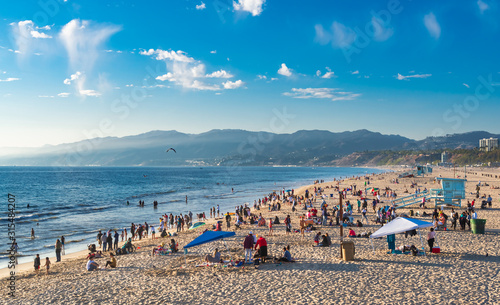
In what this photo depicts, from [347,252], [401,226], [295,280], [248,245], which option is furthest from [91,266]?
[401,226]

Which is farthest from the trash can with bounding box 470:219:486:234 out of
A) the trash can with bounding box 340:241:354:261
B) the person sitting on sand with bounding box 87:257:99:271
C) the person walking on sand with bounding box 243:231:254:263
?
the person sitting on sand with bounding box 87:257:99:271

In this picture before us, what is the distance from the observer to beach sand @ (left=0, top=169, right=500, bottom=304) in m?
10.5

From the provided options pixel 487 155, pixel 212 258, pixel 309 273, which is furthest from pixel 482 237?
pixel 487 155

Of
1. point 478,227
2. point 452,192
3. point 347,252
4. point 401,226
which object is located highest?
point 401,226

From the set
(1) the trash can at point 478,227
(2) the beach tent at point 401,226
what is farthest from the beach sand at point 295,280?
(1) the trash can at point 478,227

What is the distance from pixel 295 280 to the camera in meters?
12.1

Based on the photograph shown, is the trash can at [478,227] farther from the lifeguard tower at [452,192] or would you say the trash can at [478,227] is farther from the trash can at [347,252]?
the lifeguard tower at [452,192]

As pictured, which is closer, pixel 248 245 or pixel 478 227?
pixel 248 245

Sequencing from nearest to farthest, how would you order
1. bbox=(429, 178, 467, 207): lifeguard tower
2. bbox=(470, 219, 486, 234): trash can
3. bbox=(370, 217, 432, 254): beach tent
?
bbox=(370, 217, 432, 254): beach tent → bbox=(470, 219, 486, 234): trash can → bbox=(429, 178, 467, 207): lifeguard tower

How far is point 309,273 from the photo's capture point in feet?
42.3

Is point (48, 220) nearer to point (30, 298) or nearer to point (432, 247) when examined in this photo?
point (30, 298)

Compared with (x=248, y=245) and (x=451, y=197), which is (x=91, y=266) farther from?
(x=451, y=197)

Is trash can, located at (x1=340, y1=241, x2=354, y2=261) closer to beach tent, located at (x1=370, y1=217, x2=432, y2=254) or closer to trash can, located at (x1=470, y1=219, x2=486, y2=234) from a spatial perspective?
beach tent, located at (x1=370, y1=217, x2=432, y2=254)

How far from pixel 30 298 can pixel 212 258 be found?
260 inches
